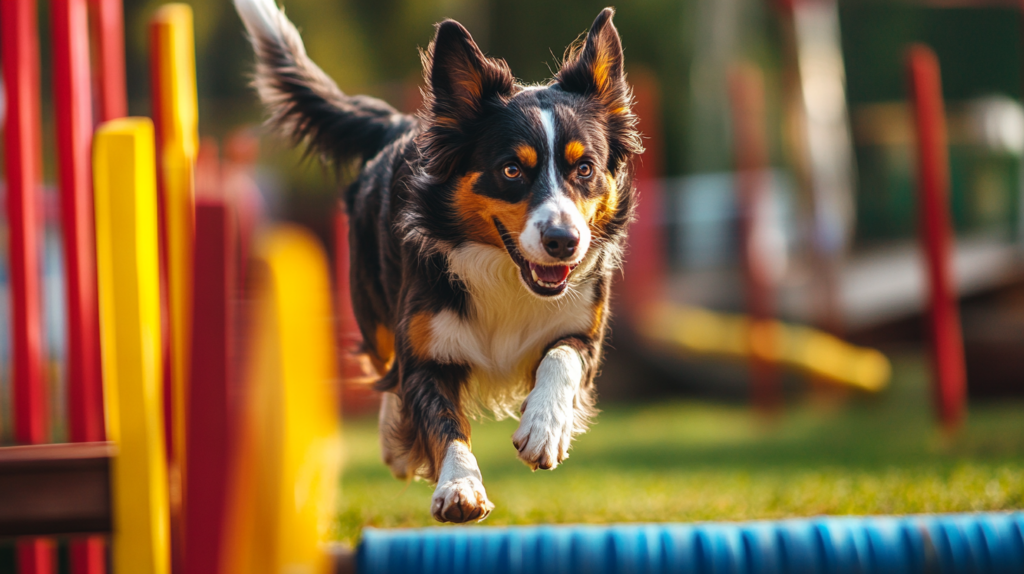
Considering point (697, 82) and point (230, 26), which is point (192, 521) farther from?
point (230, 26)

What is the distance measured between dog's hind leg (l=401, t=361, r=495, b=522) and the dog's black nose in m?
0.57

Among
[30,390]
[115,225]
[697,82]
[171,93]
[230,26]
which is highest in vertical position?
[230,26]

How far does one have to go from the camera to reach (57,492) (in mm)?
2625

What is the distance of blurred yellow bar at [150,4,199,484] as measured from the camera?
2844 millimetres

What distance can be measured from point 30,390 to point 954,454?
18.9ft

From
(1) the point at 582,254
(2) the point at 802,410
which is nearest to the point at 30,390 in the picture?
(1) the point at 582,254

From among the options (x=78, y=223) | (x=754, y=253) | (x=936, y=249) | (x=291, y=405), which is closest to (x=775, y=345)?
(x=754, y=253)

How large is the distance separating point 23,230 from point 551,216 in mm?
2852

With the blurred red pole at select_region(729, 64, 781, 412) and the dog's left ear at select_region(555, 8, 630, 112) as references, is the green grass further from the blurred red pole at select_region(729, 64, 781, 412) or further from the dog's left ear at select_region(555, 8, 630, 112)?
the dog's left ear at select_region(555, 8, 630, 112)

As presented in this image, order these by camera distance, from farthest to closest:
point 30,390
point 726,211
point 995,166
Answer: point 726,211 → point 995,166 → point 30,390

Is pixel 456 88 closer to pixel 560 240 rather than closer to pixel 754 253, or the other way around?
pixel 560 240

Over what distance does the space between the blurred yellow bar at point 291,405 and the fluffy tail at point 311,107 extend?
1130mm

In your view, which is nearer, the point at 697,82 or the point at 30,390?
the point at 30,390

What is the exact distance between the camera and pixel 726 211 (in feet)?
57.0
